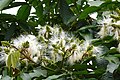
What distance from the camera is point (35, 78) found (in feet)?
3.41

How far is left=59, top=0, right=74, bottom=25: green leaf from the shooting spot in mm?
1241

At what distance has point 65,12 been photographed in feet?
4.17

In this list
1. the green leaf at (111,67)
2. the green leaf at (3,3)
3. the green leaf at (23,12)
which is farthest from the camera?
the green leaf at (23,12)

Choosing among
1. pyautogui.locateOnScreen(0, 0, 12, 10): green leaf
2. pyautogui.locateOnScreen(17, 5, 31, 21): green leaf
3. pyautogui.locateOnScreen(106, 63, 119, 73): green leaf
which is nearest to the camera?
pyautogui.locateOnScreen(106, 63, 119, 73): green leaf

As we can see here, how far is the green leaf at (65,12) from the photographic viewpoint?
4.07ft

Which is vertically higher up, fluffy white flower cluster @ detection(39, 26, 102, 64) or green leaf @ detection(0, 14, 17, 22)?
green leaf @ detection(0, 14, 17, 22)

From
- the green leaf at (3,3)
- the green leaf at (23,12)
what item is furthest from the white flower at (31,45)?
the green leaf at (23,12)

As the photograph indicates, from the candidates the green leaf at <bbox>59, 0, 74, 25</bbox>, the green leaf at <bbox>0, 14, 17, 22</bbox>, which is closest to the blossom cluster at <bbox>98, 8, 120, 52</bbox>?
the green leaf at <bbox>59, 0, 74, 25</bbox>

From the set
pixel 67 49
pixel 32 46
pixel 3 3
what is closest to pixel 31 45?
pixel 32 46

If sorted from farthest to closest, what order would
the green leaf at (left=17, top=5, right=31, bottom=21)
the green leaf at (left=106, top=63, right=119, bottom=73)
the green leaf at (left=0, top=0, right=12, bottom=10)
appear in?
1. the green leaf at (left=17, top=5, right=31, bottom=21)
2. the green leaf at (left=0, top=0, right=12, bottom=10)
3. the green leaf at (left=106, top=63, right=119, bottom=73)

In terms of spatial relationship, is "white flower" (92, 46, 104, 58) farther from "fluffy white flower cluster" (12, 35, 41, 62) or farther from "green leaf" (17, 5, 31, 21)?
"green leaf" (17, 5, 31, 21)

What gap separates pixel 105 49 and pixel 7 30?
44cm

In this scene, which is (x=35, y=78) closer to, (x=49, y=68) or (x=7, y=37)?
(x=49, y=68)

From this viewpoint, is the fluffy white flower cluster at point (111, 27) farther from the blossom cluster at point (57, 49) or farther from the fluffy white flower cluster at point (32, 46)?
the fluffy white flower cluster at point (32, 46)
